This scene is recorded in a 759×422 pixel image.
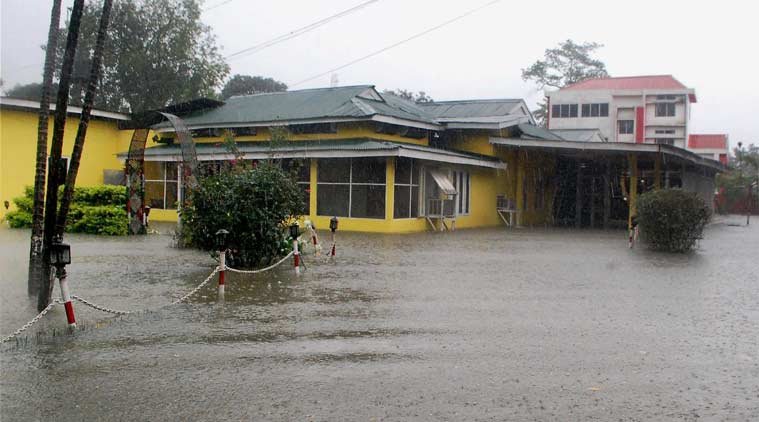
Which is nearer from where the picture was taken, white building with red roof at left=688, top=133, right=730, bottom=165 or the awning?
the awning

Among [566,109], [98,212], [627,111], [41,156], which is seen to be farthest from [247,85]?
[41,156]

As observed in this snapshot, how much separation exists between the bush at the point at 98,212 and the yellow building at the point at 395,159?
3724 millimetres

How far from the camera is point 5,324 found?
8312 millimetres

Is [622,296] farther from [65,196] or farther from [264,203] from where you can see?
[65,196]

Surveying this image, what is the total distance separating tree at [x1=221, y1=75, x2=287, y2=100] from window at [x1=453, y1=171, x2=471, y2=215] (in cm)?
3833

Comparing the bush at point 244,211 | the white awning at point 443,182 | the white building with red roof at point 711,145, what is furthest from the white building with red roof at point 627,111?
the bush at point 244,211

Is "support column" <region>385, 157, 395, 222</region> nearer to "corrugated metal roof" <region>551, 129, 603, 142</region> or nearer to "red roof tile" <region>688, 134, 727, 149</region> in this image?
"corrugated metal roof" <region>551, 129, 603, 142</region>

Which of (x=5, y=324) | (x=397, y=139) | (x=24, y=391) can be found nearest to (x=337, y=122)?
(x=397, y=139)

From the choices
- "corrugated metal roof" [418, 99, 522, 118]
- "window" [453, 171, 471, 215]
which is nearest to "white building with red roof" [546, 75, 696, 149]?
"corrugated metal roof" [418, 99, 522, 118]

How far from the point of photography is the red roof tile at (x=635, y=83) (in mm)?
62562

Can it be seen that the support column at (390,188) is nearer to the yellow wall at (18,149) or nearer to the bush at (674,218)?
the bush at (674,218)

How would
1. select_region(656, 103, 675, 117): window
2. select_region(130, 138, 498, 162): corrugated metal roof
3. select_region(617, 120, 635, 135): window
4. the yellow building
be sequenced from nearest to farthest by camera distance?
select_region(130, 138, 498, 162): corrugated metal roof < the yellow building < select_region(656, 103, 675, 117): window < select_region(617, 120, 635, 135): window

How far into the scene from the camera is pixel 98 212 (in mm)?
20500

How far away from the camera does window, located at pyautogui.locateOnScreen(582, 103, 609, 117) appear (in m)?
60.3
